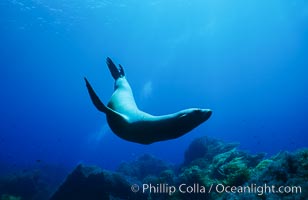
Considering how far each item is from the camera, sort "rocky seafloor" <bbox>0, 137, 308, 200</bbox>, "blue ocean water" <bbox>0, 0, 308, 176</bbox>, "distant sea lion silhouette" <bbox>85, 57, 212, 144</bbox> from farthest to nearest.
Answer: "blue ocean water" <bbox>0, 0, 308, 176</bbox> < "rocky seafloor" <bbox>0, 137, 308, 200</bbox> < "distant sea lion silhouette" <bbox>85, 57, 212, 144</bbox>

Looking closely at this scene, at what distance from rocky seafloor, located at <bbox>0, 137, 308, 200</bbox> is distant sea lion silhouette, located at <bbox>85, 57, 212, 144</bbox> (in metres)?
2.18

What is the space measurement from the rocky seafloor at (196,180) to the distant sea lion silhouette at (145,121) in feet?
7.15

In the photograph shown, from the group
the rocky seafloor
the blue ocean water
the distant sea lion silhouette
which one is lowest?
Result: the distant sea lion silhouette

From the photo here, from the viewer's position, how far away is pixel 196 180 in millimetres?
10164

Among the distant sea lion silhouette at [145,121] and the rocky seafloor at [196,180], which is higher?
the rocky seafloor at [196,180]

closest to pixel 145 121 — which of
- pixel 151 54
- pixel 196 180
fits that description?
pixel 196 180

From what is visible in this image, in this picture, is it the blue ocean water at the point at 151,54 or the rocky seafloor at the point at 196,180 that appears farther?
the blue ocean water at the point at 151,54

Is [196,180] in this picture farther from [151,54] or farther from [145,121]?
[151,54]

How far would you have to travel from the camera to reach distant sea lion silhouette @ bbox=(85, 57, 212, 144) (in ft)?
8.04

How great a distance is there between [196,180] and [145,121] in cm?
810

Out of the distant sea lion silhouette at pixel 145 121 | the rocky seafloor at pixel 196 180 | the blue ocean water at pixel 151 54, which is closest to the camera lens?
the distant sea lion silhouette at pixel 145 121

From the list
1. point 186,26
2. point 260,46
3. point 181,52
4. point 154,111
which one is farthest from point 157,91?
point 186,26

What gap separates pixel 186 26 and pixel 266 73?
2860 inches

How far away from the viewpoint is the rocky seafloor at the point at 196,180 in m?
4.41
